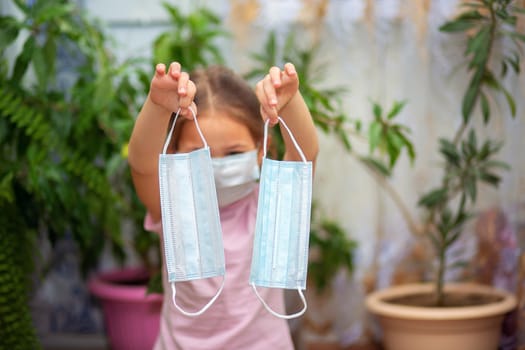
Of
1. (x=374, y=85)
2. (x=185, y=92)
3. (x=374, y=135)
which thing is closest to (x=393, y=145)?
(x=374, y=135)

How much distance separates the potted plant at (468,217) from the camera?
4.79 feet

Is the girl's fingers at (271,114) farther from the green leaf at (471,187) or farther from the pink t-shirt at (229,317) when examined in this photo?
the green leaf at (471,187)

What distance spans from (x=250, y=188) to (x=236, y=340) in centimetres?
28

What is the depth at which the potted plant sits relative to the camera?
1460mm

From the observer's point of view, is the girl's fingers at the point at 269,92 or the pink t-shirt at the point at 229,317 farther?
the pink t-shirt at the point at 229,317

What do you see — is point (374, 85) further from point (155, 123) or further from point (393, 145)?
point (155, 123)

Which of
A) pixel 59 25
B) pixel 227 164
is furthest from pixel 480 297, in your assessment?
pixel 59 25

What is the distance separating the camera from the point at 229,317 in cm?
112

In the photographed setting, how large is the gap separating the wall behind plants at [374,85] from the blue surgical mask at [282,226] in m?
1.07

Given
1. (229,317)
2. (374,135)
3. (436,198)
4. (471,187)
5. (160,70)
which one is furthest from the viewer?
(436,198)

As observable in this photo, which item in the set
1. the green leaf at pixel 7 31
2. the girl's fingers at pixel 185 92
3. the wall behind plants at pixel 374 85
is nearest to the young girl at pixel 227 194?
the girl's fingers at pixel 185 92

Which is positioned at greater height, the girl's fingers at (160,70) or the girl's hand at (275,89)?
the girl's fingers at (160,70)

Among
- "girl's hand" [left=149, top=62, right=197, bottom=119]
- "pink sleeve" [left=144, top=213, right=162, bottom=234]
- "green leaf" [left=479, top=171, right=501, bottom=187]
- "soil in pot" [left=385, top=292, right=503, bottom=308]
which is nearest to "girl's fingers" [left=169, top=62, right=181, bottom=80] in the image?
"girl's hand" [left=149, top=62, right=197, bottom=119]

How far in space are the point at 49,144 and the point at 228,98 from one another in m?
0.61
